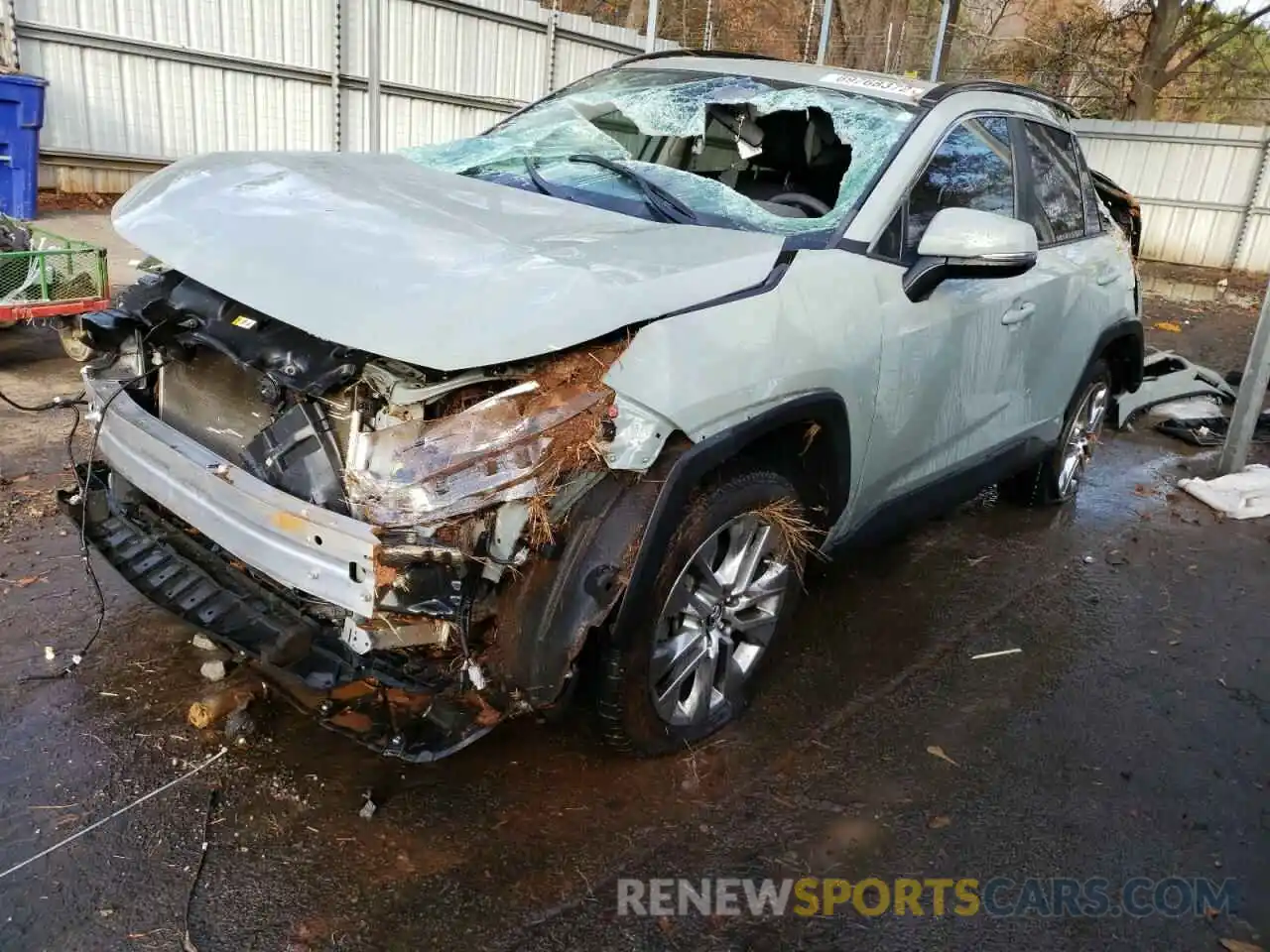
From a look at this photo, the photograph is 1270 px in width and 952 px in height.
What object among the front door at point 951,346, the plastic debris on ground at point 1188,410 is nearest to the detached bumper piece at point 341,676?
the front door at point 951,346

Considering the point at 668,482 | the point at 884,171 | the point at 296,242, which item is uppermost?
the point at 884,171

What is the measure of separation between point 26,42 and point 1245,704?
39.2ft

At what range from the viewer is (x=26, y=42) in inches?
406

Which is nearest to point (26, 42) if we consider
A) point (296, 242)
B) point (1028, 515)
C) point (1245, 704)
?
point (296, 242)

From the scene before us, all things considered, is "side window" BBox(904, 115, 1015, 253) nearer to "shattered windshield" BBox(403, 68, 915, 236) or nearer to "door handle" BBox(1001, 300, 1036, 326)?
"shattered windshield" BBox(403, 68, 915, 236)

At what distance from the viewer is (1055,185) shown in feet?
15.1

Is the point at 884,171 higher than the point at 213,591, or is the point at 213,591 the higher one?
the point at 884,171

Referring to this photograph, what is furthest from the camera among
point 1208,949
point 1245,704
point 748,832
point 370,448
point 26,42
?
point 26,42

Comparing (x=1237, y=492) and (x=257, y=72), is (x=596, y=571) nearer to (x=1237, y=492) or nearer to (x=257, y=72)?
(x=1237, y=492)

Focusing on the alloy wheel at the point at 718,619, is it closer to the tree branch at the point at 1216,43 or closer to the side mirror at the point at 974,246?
the side mirror at the point at 974,246

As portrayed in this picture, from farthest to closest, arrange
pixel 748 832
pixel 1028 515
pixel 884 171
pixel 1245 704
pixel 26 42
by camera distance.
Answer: pixel 26 42
pixel 1028 515
pixel 1245 704
pixel 884 171
pixel 748 832

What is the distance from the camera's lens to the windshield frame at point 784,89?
3.21 meters

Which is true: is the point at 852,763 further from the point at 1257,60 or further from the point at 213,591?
the point at 1257,60

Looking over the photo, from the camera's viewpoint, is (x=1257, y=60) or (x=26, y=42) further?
(x=1257, y=60)
